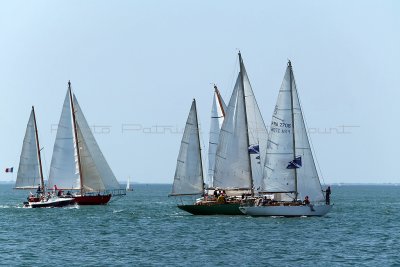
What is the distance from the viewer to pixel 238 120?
264ft

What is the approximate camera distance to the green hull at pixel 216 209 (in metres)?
81.7

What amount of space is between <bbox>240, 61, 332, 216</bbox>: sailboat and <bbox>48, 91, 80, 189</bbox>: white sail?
1392 inches

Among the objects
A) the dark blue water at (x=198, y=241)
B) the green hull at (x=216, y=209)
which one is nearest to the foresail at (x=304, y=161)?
the dark blue water at (x=198, y=241)

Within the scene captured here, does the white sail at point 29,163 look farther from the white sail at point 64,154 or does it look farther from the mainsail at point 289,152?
the mainsail at point 289,152

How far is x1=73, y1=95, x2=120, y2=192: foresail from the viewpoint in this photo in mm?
107688

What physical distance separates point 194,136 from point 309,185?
13.7 m

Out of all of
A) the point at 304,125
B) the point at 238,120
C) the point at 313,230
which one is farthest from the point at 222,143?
the point at 313,230

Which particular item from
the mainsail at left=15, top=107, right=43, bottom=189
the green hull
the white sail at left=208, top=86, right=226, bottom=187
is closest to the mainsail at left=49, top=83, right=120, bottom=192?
the mainsail at left=15, top=107, right=43, bottom=189

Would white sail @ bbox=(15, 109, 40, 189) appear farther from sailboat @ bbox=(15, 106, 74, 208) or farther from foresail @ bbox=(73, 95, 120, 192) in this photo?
foresail @ bbox=(73, 95, 120, 192)

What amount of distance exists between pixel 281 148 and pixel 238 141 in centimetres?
622

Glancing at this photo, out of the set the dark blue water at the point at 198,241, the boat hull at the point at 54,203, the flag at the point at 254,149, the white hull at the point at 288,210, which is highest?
the flag at the point at 254,149

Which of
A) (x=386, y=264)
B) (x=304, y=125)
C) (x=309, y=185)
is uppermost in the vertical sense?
(x=304, y=125)

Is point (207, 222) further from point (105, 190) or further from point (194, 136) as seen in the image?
point (105, 190)

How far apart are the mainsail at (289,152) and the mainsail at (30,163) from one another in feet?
131
